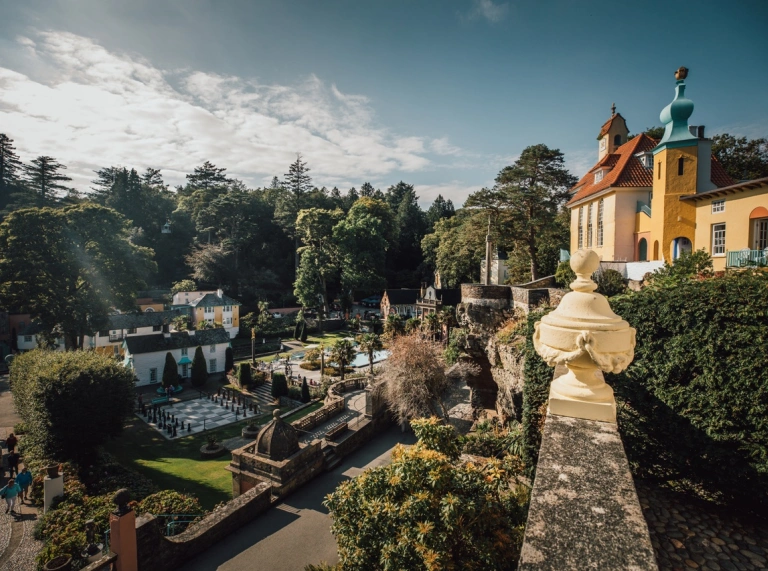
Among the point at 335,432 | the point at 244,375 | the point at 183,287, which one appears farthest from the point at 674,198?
the point at 183,287

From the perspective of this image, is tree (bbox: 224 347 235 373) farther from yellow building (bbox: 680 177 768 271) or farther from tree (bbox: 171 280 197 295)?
yellow building (bbox: 680 177 768 271)

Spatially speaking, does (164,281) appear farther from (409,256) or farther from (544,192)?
(544,192)

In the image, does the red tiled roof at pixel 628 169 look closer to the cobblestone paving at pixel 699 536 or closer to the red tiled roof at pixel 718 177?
the red tiled roof at pixel 718 177

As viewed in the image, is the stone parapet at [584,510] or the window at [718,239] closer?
the stone parapet at [584,510]

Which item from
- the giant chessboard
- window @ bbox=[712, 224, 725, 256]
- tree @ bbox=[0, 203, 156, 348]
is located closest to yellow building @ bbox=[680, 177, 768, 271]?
window @ bbox=[712, 224, 725, 256]

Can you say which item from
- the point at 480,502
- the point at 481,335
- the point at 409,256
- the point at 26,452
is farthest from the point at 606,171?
the point at 409,256

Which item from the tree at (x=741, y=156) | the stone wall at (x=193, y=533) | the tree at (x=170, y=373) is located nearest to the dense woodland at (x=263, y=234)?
the tree at (x=741, y=156)
